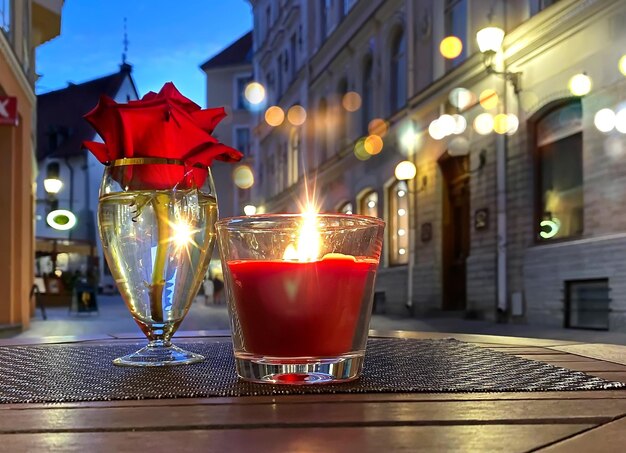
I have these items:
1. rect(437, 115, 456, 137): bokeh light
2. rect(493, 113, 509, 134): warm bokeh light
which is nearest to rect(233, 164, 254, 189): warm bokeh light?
rect(437, 115, 456, 137): bokeh light

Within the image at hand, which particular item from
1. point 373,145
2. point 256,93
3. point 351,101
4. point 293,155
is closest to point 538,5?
point 373,145

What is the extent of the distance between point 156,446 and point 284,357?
0.30 m

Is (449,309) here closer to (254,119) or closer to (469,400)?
(469,400)

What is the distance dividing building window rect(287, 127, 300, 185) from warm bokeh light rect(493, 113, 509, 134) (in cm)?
1088

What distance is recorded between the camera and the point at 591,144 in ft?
25.6

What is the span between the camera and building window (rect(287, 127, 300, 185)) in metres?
20.4

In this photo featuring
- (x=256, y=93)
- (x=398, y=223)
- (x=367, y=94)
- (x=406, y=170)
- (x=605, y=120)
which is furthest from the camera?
(x=256, y=93)

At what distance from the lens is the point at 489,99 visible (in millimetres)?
9953

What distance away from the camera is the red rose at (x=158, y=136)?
0.99 metres

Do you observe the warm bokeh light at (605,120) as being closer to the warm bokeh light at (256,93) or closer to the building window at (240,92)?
the warm bokeh light at (256,93)

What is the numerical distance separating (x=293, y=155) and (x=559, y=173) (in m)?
12.9

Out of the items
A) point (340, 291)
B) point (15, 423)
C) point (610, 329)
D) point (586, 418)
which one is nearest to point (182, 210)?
point (340, 291)

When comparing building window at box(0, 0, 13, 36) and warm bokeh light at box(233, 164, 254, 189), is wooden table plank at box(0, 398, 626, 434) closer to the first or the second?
building window at box(0, 0, 13, 36)

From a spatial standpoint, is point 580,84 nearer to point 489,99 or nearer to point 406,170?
point 489,99
